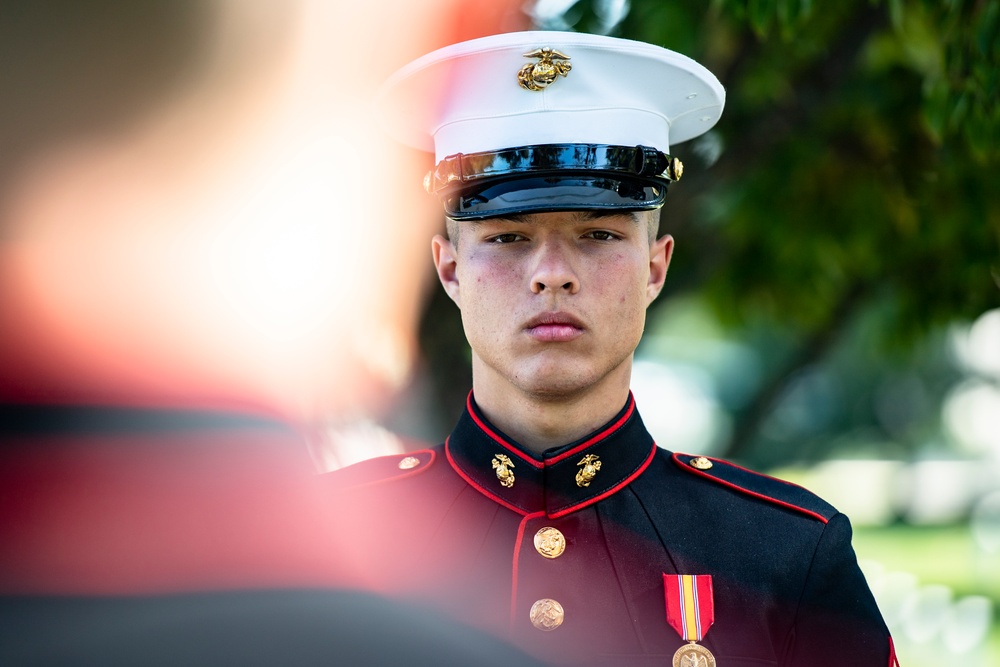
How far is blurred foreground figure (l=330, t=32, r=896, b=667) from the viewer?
1988 millimetres

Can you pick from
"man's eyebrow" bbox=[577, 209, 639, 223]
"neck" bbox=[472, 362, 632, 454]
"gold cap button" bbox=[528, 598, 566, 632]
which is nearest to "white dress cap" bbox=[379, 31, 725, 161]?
"man's eyebrow" bbox=[577, 209, 639, 223]

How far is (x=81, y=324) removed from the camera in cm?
62

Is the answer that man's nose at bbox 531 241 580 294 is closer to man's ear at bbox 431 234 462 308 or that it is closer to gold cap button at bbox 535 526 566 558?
man's ear at bbox 431 234 462 308

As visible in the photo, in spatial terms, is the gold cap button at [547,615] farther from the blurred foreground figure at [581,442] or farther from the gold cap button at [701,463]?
the gold cap button at [701,463]

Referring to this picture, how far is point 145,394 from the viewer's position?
2.08 feet

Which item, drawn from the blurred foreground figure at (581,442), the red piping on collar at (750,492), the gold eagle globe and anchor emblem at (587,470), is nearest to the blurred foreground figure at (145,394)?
the blurred foreground figure at (581,442)

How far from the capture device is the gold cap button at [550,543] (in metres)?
2.05

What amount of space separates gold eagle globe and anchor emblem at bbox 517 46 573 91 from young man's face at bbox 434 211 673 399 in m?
0.27

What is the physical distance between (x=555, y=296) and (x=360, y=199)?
185cm

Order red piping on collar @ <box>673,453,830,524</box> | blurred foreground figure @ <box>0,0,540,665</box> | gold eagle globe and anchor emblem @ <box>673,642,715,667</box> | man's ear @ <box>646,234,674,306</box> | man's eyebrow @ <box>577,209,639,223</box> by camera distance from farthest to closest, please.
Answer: man's ear @ <box>646,234,674,306</box> → red piping on collar @ <box>673,453,830,524</box> → man's eyebrow @ <box>577,209,639,223</box> → gold eagle globe and anchor emblem @ <box>673,642,715,667</box> → blurred foreground figure @ <box>0,0,540,665</box>

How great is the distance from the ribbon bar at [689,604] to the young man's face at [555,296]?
1.34 ft

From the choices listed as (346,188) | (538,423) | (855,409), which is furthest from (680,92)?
(855,409)

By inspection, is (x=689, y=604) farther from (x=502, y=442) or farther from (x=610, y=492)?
(x=502, y=442)

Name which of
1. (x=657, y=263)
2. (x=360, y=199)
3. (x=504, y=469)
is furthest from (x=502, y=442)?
(x=360, y=199)
